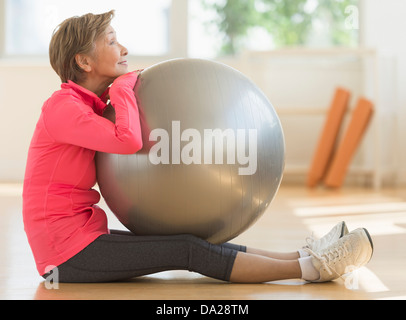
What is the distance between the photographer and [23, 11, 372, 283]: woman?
1.55 m

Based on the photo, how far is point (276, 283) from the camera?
1.65 meters

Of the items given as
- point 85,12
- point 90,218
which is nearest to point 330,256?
point 90,218

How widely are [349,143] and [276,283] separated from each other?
2845mm

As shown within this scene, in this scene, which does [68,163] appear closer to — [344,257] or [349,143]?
[344,257]

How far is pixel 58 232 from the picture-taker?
158 centimetres

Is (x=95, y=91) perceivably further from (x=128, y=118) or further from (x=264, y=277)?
(x=264, y=277)

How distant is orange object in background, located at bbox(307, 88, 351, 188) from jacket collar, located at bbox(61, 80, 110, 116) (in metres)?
2.88

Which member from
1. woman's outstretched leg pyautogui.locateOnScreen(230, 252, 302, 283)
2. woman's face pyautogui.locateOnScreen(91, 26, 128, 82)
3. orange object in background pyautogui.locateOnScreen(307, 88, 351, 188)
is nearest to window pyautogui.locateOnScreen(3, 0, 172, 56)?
orange object in background pyautogui.locateOnScreen(307, 88, 351, 188)

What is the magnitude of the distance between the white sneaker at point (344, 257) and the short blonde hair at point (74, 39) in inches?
33.0

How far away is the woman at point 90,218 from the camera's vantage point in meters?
1.55

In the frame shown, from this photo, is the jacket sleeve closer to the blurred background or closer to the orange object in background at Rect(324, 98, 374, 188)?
the orange object in background at Rect(324, 98, 374, 188)

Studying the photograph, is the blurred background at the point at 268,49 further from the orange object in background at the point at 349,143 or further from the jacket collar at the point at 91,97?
the jacket collar at the point at 91,97
